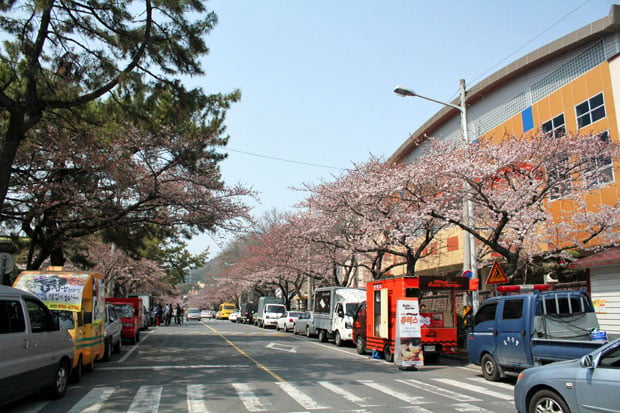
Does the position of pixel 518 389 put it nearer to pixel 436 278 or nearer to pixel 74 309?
pixel 436 278

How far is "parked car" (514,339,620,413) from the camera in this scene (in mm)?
5648

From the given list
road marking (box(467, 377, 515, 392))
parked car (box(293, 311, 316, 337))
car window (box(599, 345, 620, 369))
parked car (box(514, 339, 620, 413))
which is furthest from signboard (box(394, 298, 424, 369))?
parked car (box(293, 311, 316, 337))

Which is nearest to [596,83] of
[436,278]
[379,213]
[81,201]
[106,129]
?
[379,213]

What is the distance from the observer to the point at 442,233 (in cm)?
3178

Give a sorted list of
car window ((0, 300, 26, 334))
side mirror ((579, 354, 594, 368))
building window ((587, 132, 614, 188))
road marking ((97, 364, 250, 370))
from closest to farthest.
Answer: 1. side mirror ((579, 354, 594, 368))
2. car window ((0, 300, 26, 334))
3. road marking ((97, 364, 250, 370))
4. building window ((587, 132, 614, 188))

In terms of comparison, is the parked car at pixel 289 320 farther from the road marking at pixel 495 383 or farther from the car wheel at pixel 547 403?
the car wheel at pixel 547 403

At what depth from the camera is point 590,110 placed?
20719 millimetres

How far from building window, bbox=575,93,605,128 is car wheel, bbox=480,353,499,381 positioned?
→ 13.2 meters

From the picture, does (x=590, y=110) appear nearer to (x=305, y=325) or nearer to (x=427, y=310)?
(x=427, y=310)

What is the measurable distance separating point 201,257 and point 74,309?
55.8 meters

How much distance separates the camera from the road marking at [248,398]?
26.6 ft

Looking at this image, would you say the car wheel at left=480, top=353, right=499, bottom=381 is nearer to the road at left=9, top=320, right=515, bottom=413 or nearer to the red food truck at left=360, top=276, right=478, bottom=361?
the road at left=9, top=320, right=515, bottom=413

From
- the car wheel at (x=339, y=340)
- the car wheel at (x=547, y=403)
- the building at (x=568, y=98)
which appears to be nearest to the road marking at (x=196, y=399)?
the car wheel at (x=547, y=403)

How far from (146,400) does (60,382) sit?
171 centimetres
